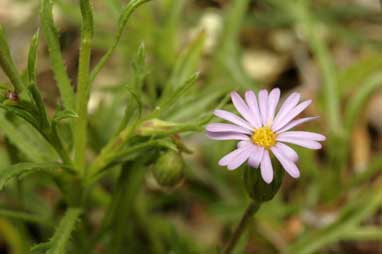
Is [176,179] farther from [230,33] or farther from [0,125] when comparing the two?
[230,33]

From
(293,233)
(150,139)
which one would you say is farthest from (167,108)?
(293,233)

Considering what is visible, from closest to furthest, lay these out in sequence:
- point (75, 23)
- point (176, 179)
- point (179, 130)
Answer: point (179, 130) < point (176, 179) < point (75, 23)

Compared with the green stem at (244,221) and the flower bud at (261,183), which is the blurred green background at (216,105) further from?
the flower bud at (261,183)

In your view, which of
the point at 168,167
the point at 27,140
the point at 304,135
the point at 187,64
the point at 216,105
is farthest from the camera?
the point at 187,64

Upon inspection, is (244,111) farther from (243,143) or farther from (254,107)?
(243,143)

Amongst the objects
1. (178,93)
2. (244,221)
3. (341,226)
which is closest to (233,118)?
(178,93)
